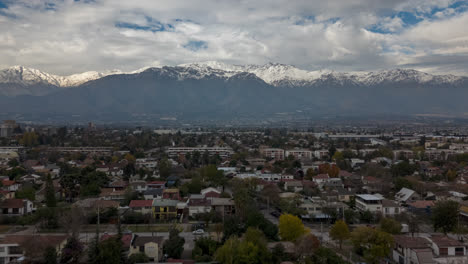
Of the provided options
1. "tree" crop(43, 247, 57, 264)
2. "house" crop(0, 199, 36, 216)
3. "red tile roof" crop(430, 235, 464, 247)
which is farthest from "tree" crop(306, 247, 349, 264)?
"house" crop(0, 199, 36, 216)

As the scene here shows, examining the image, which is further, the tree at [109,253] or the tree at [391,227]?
the tree at [391,227]

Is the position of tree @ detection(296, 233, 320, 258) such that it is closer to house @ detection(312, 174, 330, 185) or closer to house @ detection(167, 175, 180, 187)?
house @ detection(312, 174, 330, 185)

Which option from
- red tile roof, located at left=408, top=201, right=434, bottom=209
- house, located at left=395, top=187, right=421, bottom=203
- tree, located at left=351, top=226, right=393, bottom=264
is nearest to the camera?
tree, located at left=351, top=226, right=393, bottom=264

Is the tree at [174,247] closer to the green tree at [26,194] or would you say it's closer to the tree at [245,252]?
the tree at [245,252]

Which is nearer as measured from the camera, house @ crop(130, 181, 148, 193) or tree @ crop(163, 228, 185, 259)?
tree @ crop(163, 228, 185, 259)

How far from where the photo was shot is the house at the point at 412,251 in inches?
593

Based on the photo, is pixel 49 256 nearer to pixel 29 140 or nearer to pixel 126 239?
pixel 126 239

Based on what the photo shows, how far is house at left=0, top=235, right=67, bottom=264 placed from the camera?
14.6 meters

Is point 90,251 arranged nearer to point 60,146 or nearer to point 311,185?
point 311,185

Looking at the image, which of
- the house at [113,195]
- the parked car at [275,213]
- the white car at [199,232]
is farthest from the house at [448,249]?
the house at [113,195]

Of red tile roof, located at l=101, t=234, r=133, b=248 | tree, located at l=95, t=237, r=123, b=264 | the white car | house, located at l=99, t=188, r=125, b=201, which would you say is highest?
tree, located at l=95, t=237, r=123, b=264

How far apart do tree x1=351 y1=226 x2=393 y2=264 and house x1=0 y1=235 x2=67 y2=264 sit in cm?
1219

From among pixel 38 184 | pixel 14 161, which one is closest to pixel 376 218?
pixel 38 184

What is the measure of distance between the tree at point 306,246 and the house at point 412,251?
352cm
